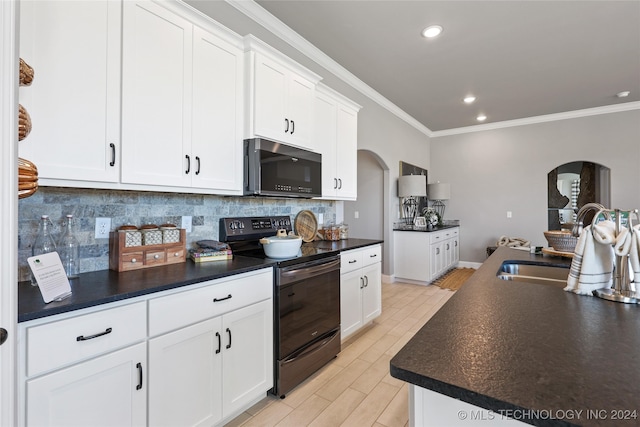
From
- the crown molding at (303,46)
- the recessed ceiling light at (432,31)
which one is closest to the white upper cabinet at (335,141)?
the crown molding at (303,46)

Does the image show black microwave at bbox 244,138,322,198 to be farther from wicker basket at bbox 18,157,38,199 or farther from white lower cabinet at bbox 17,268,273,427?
wicker basket at bbox 18,157,38,199

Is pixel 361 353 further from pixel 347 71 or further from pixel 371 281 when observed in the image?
pixel 347 71

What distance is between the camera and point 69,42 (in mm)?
1334

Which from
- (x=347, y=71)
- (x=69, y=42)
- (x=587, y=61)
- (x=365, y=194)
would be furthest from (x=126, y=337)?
(x=587, y=61)

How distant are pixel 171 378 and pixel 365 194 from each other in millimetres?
4267

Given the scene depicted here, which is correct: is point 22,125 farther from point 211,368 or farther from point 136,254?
point 211,368

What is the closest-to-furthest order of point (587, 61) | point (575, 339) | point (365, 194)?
point (575, 339) < point (587, 61) < point (365, 194)

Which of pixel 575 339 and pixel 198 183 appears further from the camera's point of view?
pixel 198 183

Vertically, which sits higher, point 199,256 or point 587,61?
point 587,61

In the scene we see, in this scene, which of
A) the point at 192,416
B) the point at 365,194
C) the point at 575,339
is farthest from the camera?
the point at 365,194

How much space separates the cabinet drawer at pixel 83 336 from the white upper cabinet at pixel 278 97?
1.36m

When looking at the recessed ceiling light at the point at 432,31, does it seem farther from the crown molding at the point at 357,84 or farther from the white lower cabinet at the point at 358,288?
the white lower cabinet at the point at 358,288

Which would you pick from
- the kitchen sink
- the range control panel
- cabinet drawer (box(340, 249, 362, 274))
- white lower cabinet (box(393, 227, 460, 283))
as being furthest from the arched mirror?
the range control panel

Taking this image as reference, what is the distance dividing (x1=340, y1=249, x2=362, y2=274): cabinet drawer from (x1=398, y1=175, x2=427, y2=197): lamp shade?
233 cm
